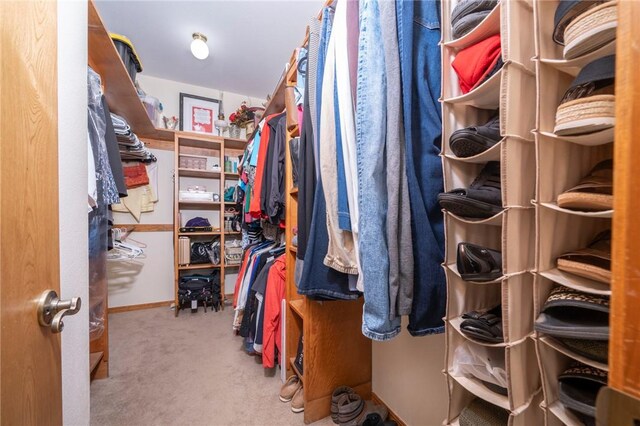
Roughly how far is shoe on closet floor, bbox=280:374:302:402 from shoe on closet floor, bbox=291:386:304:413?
0.11 ft

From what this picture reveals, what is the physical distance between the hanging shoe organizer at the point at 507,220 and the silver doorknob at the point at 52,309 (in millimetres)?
880

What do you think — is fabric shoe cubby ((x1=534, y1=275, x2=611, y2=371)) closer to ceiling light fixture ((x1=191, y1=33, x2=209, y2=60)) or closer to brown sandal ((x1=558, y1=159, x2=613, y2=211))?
brown sandal ((x1=558, y1=159, x2=613, y2=211))

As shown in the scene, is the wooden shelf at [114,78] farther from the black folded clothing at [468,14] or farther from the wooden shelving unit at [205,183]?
the black folded clothing at [468,14]

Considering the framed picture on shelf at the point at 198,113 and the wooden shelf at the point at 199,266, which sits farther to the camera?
the framed picture on shelf at the point at 198,113

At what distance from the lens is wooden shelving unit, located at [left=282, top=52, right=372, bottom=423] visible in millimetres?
1280

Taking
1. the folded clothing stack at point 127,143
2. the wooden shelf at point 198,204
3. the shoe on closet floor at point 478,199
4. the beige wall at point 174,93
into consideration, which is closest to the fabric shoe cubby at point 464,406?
the shoe on closet floor at point 478,199

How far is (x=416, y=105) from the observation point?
0.63 metres

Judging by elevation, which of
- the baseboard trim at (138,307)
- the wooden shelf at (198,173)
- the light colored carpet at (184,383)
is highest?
the wooden shelf at (198,173)

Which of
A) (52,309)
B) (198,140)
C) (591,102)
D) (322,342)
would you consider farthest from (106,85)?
(591,102)

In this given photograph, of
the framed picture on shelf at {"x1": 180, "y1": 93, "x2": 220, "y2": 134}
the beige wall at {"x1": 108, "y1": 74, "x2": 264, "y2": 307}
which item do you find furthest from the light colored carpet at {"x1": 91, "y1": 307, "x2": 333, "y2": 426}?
the framed picture on shelf at {"x1": 180, "y1": 93, "x2": 220, "y2": 134}

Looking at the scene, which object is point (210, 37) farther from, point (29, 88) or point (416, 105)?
point (416, 105)

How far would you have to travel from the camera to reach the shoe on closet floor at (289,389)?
1.42 metres

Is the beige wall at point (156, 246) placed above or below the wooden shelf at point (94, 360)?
above

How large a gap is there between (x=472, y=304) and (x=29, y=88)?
1078mm
